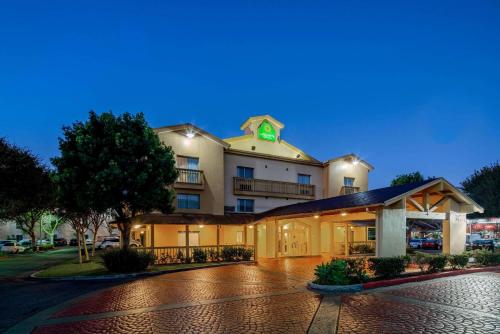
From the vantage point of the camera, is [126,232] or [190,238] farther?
[190,238]

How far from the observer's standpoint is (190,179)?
29078 mm

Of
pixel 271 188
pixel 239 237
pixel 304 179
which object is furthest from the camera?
pixel 304 179

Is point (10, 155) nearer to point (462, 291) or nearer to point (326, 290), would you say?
point (326, 290)

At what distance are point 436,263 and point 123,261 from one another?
1570cm

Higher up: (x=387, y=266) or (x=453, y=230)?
(x=453, y=230)

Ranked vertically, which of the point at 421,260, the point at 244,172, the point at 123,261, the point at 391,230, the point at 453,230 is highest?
the point at 244,172

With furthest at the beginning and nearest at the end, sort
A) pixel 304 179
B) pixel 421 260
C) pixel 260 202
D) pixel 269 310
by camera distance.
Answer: pixel 304 179 → pixel 260 202 → pixel 421 260 → pixel 269 310

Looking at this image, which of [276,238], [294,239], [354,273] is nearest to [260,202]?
[294,239]

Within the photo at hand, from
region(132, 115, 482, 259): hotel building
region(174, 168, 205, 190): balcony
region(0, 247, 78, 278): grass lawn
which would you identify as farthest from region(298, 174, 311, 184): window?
region(0, 247, 78, 278): grass lawn

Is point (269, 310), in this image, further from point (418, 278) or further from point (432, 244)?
point (432, 244)

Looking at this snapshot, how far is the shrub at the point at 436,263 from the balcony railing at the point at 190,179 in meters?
17.1

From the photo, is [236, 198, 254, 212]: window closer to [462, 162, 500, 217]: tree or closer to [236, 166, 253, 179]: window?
[236, 166, 253, 179]: window

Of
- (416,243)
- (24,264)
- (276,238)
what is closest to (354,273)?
(276,238)

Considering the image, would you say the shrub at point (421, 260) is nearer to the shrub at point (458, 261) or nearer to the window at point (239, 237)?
the shrub at point (458, 261)
